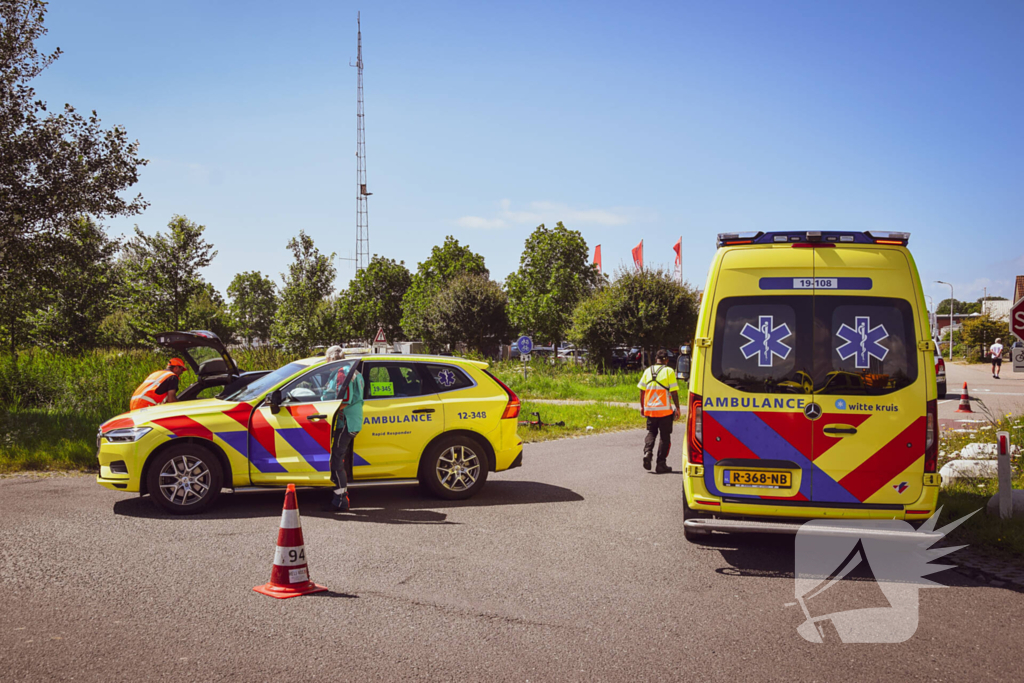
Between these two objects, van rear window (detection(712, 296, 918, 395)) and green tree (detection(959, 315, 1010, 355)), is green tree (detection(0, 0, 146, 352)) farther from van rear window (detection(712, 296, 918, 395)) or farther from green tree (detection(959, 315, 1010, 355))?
green tree (detection(959, 315, 1010, 355))

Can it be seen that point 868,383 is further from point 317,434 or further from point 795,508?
point 317,434

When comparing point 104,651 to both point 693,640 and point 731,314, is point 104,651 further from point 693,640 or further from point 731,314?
point 731,314

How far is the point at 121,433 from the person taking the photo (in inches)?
304

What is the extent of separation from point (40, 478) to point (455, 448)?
20.0 feet

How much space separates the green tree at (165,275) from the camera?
102 ft

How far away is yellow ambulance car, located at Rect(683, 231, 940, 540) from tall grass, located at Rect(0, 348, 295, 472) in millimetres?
9538

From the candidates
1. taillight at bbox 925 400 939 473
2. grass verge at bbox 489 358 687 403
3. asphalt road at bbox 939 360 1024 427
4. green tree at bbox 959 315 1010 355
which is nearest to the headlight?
taillight at bbox 925 400 939 473

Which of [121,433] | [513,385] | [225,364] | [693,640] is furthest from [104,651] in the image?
[513,385]

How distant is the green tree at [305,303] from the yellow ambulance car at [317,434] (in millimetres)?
39879

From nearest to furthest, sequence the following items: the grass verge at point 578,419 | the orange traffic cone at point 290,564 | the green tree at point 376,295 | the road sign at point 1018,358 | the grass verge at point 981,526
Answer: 1. the orange traffic cone at point 290,564
2. the grass verge at point 981,526
3. the road sign at point 1018,358
4. the grass verge at point 578,419
5. the green tree at point 376,295

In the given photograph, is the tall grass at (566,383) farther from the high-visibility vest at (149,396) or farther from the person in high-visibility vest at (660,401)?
the high-visibility vest at (149,396)

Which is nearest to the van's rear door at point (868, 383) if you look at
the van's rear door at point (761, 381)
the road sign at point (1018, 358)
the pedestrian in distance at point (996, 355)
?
the van's rear door at point (761, 381)

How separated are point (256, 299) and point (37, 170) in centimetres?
9533

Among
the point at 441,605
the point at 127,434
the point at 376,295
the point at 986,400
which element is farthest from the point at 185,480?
the point at 376,295
